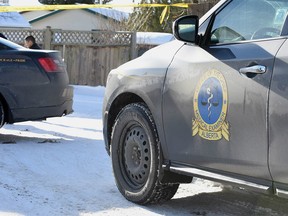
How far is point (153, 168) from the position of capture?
4980 mm

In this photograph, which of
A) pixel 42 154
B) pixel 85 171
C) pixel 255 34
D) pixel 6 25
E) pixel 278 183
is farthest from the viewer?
pixel 6 25

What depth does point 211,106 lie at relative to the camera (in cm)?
434

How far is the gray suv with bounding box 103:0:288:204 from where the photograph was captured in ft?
13.0

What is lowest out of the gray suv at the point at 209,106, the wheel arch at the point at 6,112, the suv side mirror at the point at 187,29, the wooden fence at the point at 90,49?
the wooden fence at the point at 90,49

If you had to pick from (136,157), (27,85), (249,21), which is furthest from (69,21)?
(249,21)

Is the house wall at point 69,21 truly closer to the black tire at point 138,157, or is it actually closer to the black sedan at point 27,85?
the black sedan at point 27,85

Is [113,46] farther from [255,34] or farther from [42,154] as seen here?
[255,34]

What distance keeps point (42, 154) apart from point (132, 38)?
10654 millimetres

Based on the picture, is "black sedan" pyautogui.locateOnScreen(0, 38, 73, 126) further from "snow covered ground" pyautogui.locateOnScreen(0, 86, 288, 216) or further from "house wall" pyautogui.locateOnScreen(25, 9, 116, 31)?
"house wall" pyautogui.locateOnScreen(25, 9, 116, 31)

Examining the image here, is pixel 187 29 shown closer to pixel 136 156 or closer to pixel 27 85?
pixel 136 156

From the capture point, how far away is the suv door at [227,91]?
4.03m

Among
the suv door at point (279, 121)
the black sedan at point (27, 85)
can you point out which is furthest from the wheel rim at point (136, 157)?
the black sedan at point (27, 85)

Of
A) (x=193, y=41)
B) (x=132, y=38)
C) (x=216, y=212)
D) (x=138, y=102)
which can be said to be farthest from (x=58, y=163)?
(x=132, y=38)

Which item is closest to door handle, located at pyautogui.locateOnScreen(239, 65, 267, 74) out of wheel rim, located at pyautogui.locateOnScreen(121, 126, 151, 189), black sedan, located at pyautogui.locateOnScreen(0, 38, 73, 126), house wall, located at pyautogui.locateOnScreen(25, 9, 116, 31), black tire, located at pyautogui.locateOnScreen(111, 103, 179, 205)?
black tire, located at pyautogui.locateOnScreen(111, 103, 179, 205)
